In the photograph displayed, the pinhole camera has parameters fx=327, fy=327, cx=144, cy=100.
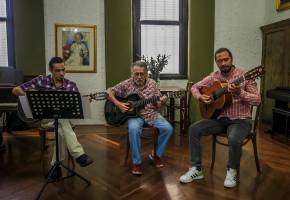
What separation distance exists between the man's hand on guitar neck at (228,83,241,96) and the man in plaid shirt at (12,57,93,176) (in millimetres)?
1345

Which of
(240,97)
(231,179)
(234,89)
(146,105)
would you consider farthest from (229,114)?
(146,105)

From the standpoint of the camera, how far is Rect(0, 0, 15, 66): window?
Answer: 4.97 metres

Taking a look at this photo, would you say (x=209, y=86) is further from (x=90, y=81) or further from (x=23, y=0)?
(x=23, y=0)

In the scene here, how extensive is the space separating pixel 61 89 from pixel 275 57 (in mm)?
3329

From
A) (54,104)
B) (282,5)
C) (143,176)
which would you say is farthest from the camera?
(282,5)

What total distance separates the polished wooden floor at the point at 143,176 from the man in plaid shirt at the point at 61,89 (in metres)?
0.23

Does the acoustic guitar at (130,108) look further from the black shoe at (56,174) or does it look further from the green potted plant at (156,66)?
the green potted plant at (156,66)

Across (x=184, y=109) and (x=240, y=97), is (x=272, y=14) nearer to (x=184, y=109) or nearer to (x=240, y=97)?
(x=184, y=109)

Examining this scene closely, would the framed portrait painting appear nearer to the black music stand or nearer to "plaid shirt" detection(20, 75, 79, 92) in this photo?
"plaid shirt" detection(20, 75, 79, 92)

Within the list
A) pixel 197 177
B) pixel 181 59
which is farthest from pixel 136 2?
pixel 197 177

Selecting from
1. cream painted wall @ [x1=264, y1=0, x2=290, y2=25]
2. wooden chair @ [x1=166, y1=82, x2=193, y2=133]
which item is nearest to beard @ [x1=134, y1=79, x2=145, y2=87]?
wooden chair @ [x1=166, y1=82, x2=193, y2=133]

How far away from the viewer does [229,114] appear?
2.89 meters

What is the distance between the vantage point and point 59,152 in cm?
304

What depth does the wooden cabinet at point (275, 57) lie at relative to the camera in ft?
14.9
